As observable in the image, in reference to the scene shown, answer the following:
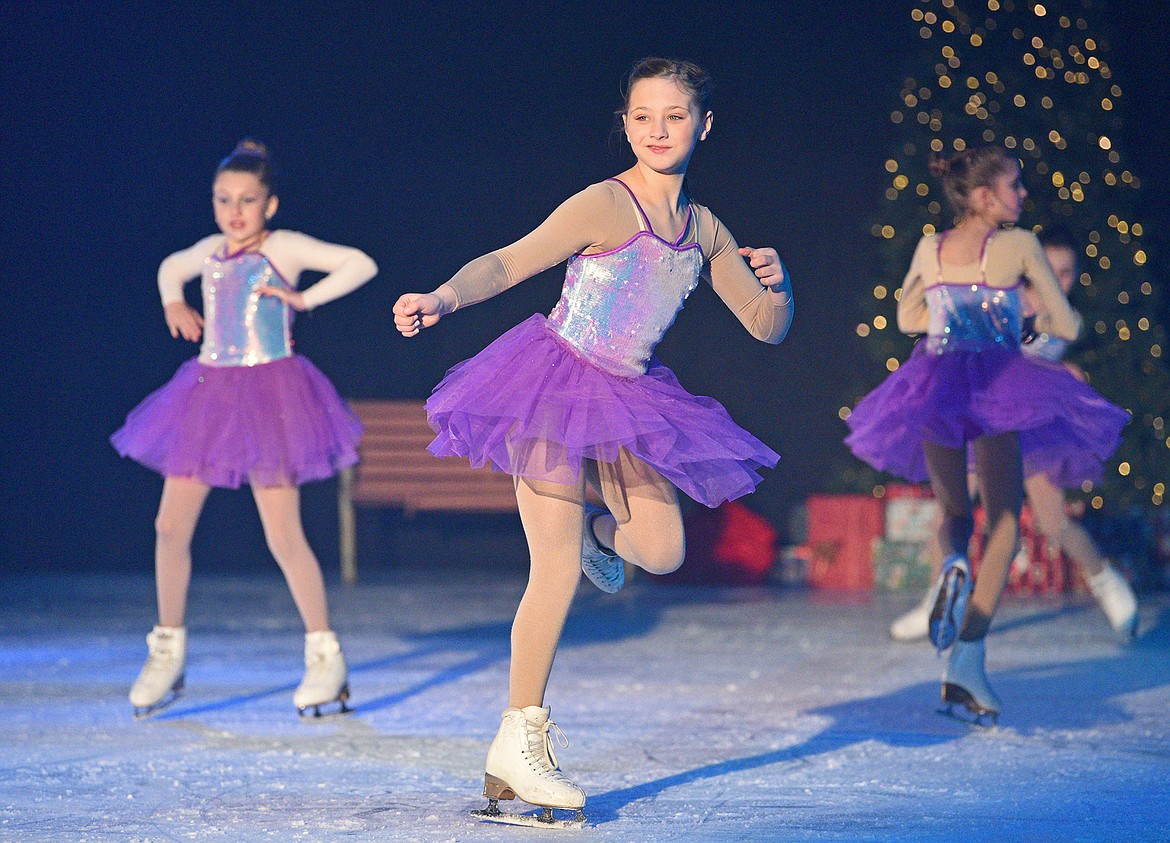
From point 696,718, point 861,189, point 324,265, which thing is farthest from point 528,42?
point 696,718

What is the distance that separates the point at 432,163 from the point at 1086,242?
3.37 metres

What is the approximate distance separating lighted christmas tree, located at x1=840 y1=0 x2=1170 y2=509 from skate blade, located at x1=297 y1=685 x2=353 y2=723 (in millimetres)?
3403

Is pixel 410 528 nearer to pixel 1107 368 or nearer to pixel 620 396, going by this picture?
pixel 1107 368

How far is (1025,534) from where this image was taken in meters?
6.13

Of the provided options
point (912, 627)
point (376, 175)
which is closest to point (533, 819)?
point (912, 627)

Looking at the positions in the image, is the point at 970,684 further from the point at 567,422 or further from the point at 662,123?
the point at 662,123

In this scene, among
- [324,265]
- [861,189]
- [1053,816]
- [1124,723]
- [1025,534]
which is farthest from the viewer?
[861,189]

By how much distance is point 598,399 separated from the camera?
8.15 feet

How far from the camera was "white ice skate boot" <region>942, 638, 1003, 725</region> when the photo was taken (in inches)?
127

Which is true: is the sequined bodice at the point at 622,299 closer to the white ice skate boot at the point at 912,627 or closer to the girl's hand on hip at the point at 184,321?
the girl's hand on hip at the point at 184,321

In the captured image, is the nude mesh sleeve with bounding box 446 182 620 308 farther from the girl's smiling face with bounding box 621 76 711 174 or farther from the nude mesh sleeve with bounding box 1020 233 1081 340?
the nude mesh sleeve with bounding box 1020 233 1081 340

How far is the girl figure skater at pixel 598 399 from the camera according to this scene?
2.45 meters

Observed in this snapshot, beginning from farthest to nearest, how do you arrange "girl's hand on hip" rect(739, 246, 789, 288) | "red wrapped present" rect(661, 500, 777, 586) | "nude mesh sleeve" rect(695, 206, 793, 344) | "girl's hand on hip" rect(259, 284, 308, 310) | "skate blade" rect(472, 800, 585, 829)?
"red wrapped present" rect(661, 500, 777, 586)
"girl's hand on hip" rect(259, 284, 308, 310)
"nude mesh sleeve" rect(695, 206, 793, 344)
"girl's hand on hip" rect(739, 246, 789, 288)
"skate blade" rect(472, 800, 585, 829)

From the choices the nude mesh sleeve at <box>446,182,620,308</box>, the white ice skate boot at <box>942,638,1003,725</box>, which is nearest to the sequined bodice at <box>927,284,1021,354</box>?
the white ice skate boot at <box>942,638,1003,725</box>
